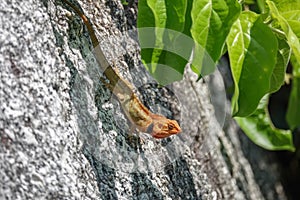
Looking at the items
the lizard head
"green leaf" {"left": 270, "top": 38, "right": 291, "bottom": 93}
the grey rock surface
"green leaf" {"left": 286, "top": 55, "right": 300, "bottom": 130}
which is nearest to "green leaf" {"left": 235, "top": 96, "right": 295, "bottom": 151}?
"green leaf" {"left": 286, "top": 55, "right": 300, "bottom": 130}

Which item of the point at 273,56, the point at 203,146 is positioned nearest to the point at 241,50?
the point at 273,56

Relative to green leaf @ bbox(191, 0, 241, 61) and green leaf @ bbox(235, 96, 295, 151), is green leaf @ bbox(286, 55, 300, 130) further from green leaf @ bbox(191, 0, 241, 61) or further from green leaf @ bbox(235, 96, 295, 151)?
green leaf @ bbox(191, 0, 241, 61)

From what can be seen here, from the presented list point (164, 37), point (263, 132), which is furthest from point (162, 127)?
point (263, 132)

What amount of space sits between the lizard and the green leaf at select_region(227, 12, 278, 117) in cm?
15

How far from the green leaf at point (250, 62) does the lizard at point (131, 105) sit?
15 centimetres

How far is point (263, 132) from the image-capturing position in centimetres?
189

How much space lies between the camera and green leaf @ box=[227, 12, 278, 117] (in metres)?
1.18

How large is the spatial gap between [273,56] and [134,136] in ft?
1.13

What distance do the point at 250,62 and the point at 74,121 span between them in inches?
13.9

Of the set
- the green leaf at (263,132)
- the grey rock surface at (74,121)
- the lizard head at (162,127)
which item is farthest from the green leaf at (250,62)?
the green leaf at (263,132)

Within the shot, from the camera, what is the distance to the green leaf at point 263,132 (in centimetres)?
186

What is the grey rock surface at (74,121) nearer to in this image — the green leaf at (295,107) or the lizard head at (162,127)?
the lizard head at (162,127)

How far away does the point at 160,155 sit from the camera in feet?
4.62

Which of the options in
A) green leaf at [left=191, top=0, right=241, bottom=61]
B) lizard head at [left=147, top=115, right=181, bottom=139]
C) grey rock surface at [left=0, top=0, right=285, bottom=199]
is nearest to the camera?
grey rock surface at [left=0, top=0, right=285, bottom=199]
